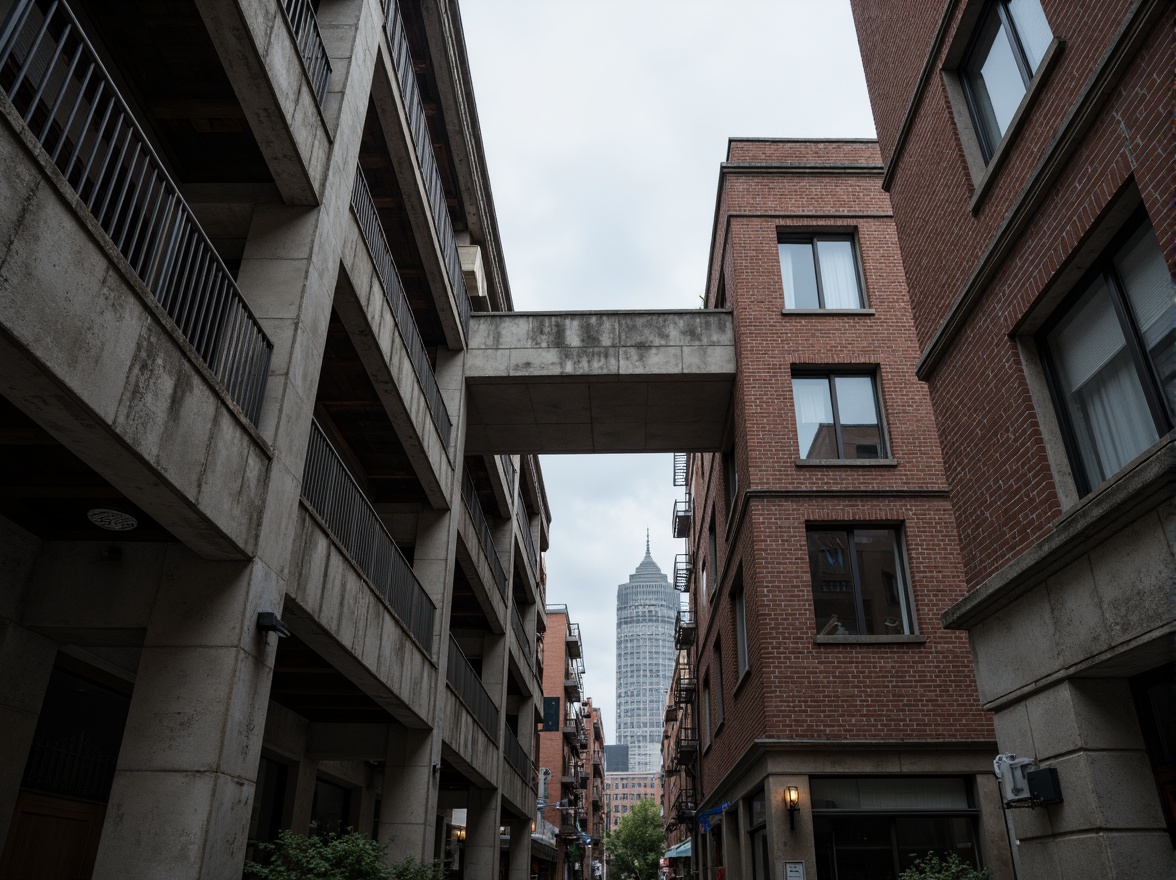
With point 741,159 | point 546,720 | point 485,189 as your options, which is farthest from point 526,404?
point 546,720

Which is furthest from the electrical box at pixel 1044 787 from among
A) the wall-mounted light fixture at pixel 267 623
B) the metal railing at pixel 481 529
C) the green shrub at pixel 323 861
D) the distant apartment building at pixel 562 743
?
the distant apartment building at pixel 562 743

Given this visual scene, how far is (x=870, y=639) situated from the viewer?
1538cm

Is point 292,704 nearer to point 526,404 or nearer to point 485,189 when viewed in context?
point 526,404

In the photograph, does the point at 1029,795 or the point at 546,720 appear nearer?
the point at 1029,795

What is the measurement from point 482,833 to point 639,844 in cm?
6855

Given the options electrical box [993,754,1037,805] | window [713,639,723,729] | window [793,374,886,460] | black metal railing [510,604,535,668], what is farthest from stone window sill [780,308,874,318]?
black metal railing [510,604,535,668]

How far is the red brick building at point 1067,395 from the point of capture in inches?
243

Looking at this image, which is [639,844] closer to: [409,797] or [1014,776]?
[409,797]

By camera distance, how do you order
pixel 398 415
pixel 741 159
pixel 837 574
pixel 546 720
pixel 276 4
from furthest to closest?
1. pixel 546 720
2. pixel 741 159
3. pixel 837 574
4. pixel 398 415
5. pixel 276 4

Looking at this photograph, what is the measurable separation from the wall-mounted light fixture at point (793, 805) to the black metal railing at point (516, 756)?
13.4m

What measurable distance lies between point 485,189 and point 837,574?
13.1 meters

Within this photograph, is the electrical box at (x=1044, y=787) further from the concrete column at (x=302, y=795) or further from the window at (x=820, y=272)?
the concrete column at (x=302, y=795)

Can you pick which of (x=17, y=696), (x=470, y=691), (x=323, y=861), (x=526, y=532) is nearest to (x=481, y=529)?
(x=470, y=691)

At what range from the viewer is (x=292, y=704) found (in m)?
16.0
